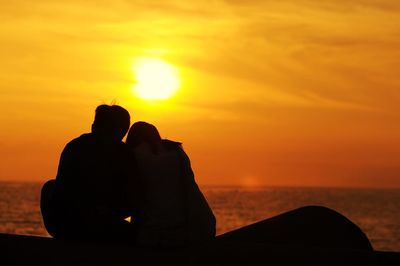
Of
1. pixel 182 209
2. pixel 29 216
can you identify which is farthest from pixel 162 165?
pixel 29 216

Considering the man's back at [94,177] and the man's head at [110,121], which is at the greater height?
the man's head at [110,121]

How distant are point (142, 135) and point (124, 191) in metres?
0.43

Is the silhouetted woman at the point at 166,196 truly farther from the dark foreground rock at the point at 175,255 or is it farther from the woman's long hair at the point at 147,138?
the dark foreground rock at the point at 175,255

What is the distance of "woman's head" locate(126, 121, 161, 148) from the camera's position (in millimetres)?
6686

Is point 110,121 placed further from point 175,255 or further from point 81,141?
point 175,255

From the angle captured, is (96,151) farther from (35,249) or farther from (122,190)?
(35,249)

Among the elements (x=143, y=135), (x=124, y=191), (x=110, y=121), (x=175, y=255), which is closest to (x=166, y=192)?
(x=124, y=191)

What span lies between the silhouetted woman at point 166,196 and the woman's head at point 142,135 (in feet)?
0.08

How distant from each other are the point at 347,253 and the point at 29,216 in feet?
230

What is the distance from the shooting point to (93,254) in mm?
5672

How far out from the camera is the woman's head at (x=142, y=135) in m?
6.69

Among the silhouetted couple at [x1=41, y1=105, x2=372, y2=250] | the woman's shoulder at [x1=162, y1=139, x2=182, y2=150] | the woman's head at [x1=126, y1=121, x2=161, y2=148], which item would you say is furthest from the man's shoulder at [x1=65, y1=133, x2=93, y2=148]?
the woman's shoulder at [x1=162, y1=139, x2=182, y2=150]

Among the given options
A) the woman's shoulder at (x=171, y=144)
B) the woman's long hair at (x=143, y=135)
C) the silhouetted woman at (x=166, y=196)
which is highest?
the woman's long hair at (x=143, y=135)

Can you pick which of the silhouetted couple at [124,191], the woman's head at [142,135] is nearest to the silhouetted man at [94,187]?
the silhouetted couple at [124,191]
